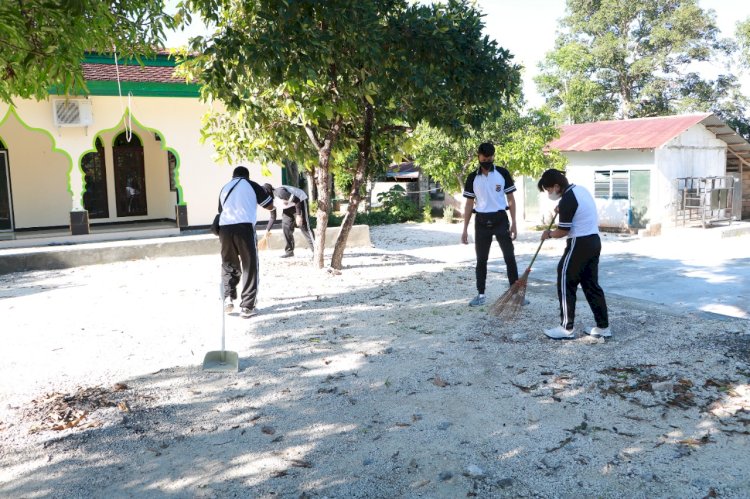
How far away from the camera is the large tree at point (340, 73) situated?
6480 millimetres

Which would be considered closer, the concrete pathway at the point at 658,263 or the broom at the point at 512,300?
the broom at the point at 512,300

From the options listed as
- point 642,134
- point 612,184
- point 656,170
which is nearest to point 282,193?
point 656,170

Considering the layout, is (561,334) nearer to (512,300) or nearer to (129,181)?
(512,300)

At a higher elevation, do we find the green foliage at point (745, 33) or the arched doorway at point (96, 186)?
the green foliage at point (745, 33)

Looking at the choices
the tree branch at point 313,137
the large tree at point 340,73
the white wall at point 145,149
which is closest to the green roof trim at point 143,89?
the white wall at point 145,149

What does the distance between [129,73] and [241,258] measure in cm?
807

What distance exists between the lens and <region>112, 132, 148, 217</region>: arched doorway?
674 inches

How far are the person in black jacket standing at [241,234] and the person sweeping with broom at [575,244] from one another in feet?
9.94

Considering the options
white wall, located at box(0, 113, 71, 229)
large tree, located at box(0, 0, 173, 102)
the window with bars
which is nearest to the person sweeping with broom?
large tree, located at box(0, 0, 173, 102)

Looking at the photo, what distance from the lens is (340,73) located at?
8.55 meters

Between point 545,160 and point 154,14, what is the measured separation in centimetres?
1263

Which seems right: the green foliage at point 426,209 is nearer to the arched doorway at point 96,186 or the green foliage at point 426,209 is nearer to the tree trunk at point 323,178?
the arched doorway at point 96,186

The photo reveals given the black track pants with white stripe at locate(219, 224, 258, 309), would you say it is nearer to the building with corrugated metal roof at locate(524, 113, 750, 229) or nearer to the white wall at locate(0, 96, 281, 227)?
the white wall at locate(0, 96, 281, 227)

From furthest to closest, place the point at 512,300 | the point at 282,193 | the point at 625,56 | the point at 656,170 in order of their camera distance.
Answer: the point at 625,56 → the point at 656,170 → the point at 282,193 → the point at 512,300
